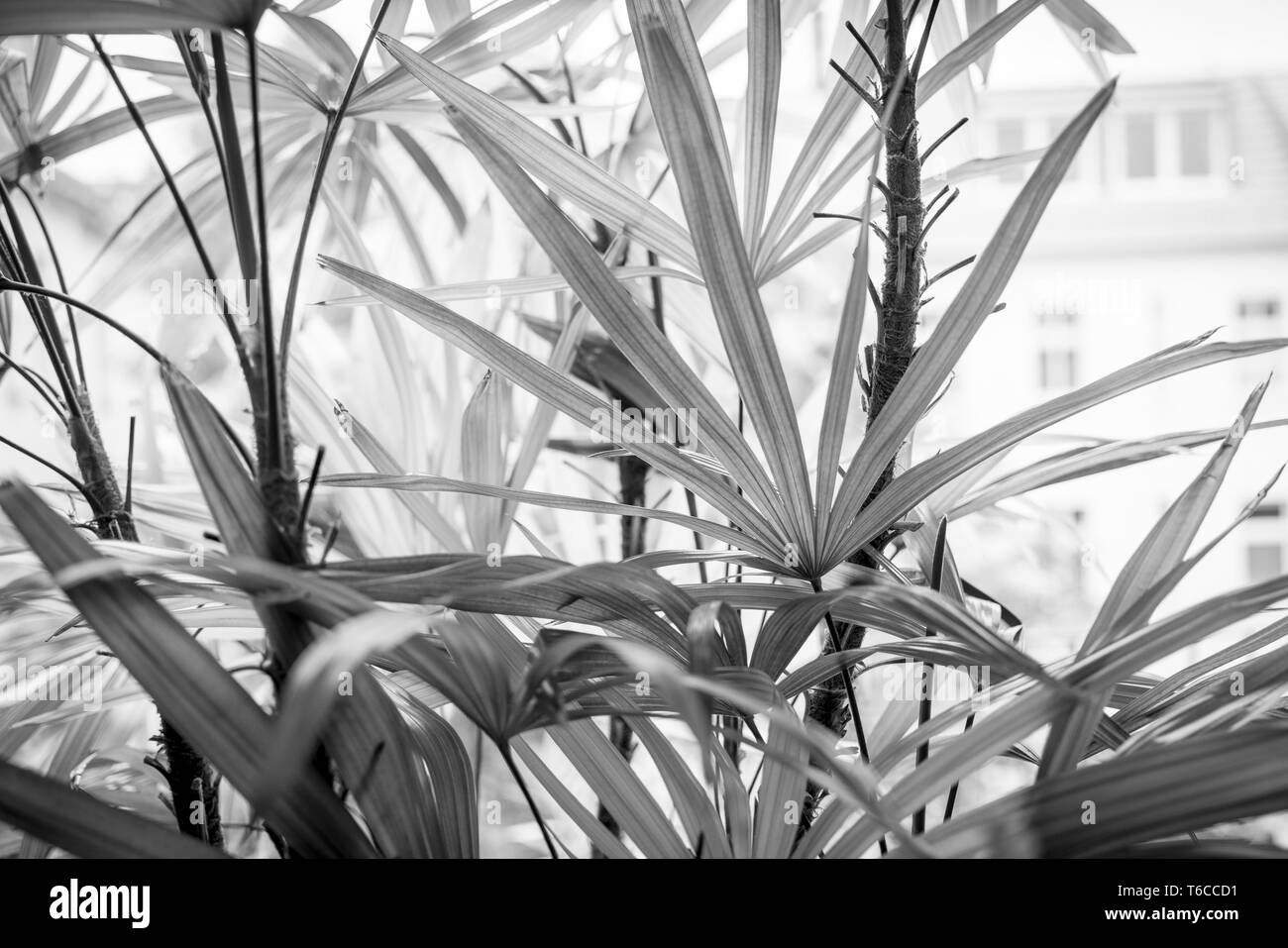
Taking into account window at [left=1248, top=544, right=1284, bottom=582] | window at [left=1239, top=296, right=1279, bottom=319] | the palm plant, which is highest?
window at [left=1239, top=296, right=1279, bottom=319]

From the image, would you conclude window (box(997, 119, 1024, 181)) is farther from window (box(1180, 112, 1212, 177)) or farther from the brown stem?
the brown stem

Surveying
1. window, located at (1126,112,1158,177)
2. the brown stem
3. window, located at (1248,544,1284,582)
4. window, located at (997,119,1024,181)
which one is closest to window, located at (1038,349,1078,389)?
window, located at (1126,112,1158,177)

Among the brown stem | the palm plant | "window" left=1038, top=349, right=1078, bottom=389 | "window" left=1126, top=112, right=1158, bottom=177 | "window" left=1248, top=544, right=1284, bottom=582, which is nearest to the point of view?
the palm plant

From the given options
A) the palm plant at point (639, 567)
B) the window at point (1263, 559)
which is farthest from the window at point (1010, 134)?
the palm plant at point (639, 567)

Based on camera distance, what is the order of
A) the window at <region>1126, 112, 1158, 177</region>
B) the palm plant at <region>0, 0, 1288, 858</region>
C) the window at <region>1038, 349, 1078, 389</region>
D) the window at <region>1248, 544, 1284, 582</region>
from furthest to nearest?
the window at <region>1038, 349, 1078, 389</region>
the window at <region>1126, 112, 1158, 177</region>
the window at <region>1248, 544, 1284, 582</region>
the palm plant at <region>0, 0, 1288, 858</region>

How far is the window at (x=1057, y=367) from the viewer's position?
202 inches

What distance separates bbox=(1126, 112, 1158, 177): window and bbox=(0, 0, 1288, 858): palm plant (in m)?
5.60

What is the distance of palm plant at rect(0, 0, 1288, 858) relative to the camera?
32cm

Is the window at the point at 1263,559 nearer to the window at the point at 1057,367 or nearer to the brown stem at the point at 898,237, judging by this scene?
the window at the point at 1057,367

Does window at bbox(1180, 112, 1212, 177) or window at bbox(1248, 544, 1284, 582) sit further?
window at bbox(1180, 112, 1212, 177)

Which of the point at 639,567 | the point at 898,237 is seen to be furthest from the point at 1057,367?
the point at 639,567

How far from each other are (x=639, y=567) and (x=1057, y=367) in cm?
566

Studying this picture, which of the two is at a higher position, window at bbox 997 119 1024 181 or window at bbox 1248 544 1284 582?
window at bbox 997 119 1024 181

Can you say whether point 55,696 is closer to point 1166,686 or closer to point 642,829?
point 642,829
